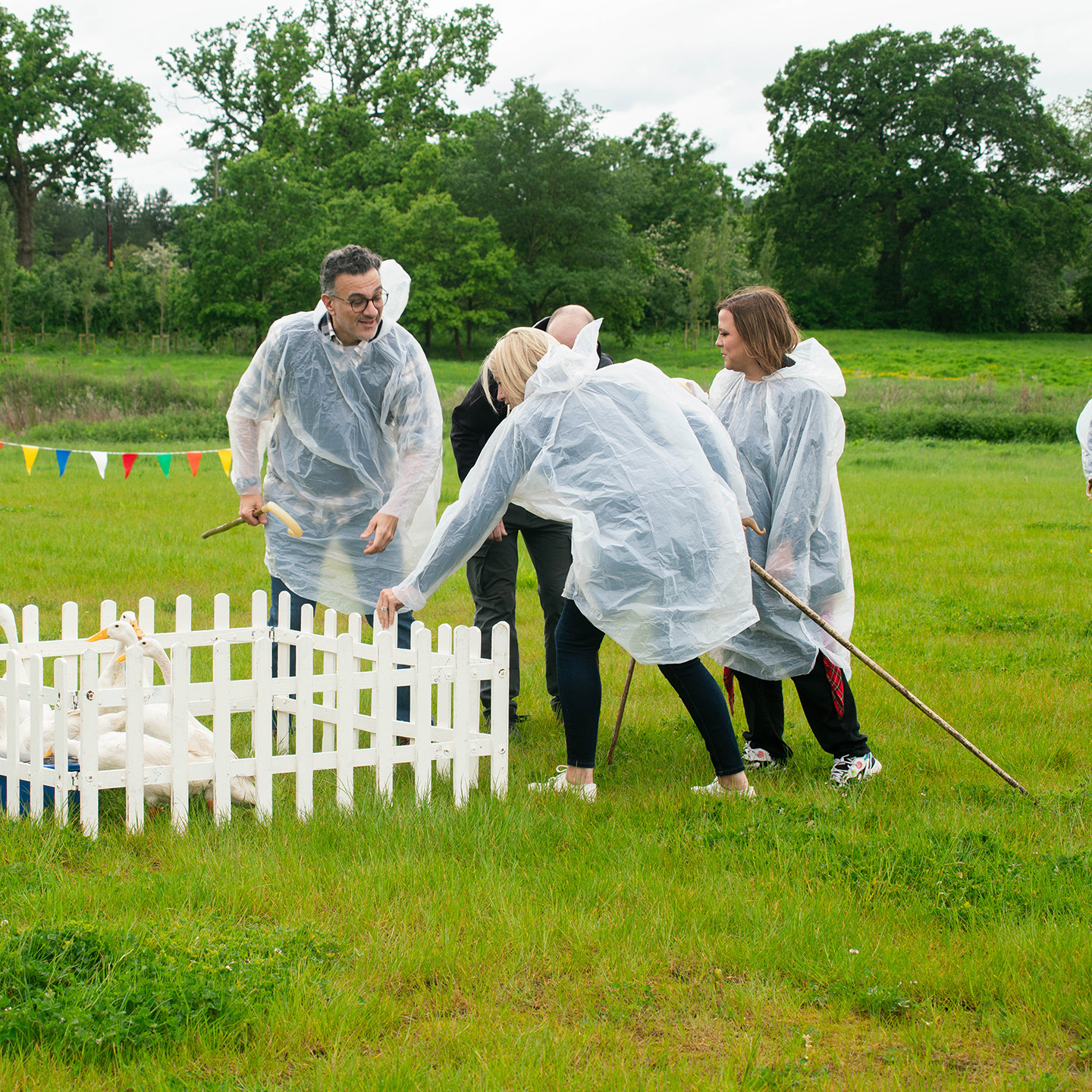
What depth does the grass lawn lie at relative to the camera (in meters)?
2.47

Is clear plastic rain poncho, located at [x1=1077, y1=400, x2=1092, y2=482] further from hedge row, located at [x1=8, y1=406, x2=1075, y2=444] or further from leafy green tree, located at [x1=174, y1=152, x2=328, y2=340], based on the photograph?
leafy green tree, located at [x1=174, y1=152, x2=328, y2=340]

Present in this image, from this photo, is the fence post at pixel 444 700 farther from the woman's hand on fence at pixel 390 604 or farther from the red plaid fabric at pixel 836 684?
the red plaid fabric at pixel 836 684

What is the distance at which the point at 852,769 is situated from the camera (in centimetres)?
448

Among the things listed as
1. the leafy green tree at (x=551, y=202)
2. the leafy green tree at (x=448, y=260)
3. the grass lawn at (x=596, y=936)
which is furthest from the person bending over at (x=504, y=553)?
the leafy green tree at (x=551, y=202)

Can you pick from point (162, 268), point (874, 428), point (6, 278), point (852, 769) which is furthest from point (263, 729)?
point (162, 268)

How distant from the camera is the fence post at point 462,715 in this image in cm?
409

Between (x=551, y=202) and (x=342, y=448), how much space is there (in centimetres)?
5122

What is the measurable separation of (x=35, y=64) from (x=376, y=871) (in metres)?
59.9

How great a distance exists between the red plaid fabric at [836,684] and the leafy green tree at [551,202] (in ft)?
162

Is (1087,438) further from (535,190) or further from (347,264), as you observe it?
(535,190)

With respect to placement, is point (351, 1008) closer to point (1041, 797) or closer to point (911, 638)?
point (1041, 797)

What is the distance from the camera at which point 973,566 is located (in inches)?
385

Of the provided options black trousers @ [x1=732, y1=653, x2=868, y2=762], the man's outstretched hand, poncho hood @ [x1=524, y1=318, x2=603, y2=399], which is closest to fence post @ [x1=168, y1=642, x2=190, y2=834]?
the man's outstretched hand

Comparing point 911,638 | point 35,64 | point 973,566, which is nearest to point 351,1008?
point 911,638
